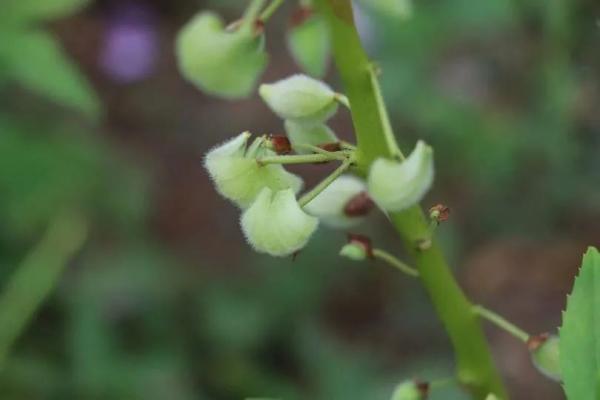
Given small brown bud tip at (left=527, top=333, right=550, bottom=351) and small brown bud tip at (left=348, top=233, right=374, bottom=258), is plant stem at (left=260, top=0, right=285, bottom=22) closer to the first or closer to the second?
small brown bud tip at (left=348, top=233, right=374, bottom=258)

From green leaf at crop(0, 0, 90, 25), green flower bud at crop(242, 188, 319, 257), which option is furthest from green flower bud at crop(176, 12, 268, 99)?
green leaf at crop(0, 0, 90, 25)

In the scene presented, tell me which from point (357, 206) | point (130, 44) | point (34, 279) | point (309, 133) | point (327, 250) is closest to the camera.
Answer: point (309, 133)

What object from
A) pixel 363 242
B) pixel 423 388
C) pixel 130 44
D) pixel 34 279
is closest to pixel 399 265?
pixel 363 242

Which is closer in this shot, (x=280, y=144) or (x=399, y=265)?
(x=280, y=144)

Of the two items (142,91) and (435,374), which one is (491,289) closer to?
(435,374)

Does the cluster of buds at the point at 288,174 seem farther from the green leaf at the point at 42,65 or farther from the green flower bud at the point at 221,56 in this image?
the green leaf at the point at 42,65

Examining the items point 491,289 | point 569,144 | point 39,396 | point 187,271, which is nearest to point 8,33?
point 39,396

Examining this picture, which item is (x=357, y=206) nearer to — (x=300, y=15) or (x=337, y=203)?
(x=337, y=203)
